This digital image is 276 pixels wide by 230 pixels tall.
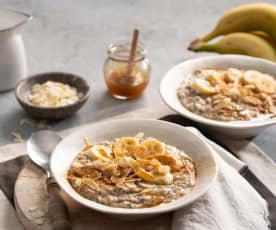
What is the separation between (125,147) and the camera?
1.32 metres

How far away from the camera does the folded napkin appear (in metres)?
1.22

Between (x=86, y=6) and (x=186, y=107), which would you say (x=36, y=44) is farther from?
(x=186, y=107)

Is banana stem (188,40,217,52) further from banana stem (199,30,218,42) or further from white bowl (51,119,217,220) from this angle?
white bowl (51,119,217,220)

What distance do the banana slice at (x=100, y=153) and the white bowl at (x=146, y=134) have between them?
0.18 feet

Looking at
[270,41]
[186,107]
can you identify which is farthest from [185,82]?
[270,41]

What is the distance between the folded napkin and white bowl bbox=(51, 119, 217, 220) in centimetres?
4

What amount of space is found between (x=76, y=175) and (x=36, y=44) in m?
0.99

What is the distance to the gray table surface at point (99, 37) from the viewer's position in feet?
5.84

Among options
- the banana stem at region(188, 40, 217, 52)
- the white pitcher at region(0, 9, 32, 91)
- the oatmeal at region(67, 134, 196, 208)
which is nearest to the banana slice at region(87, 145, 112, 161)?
the oatmeal at region(67, 134, 196, 208)

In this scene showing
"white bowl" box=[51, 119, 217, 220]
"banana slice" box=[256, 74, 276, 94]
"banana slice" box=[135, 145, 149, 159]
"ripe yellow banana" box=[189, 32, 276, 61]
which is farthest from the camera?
"ripe yellow banana" box=[189, 32, 276, 61]

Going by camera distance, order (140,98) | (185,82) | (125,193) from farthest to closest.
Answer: (140,98) < (185,82) < (125,193)

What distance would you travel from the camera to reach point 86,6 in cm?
249

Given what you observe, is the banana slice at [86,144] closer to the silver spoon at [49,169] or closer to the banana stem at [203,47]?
the silver spoon at [49,169]

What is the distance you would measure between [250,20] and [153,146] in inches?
32.0
